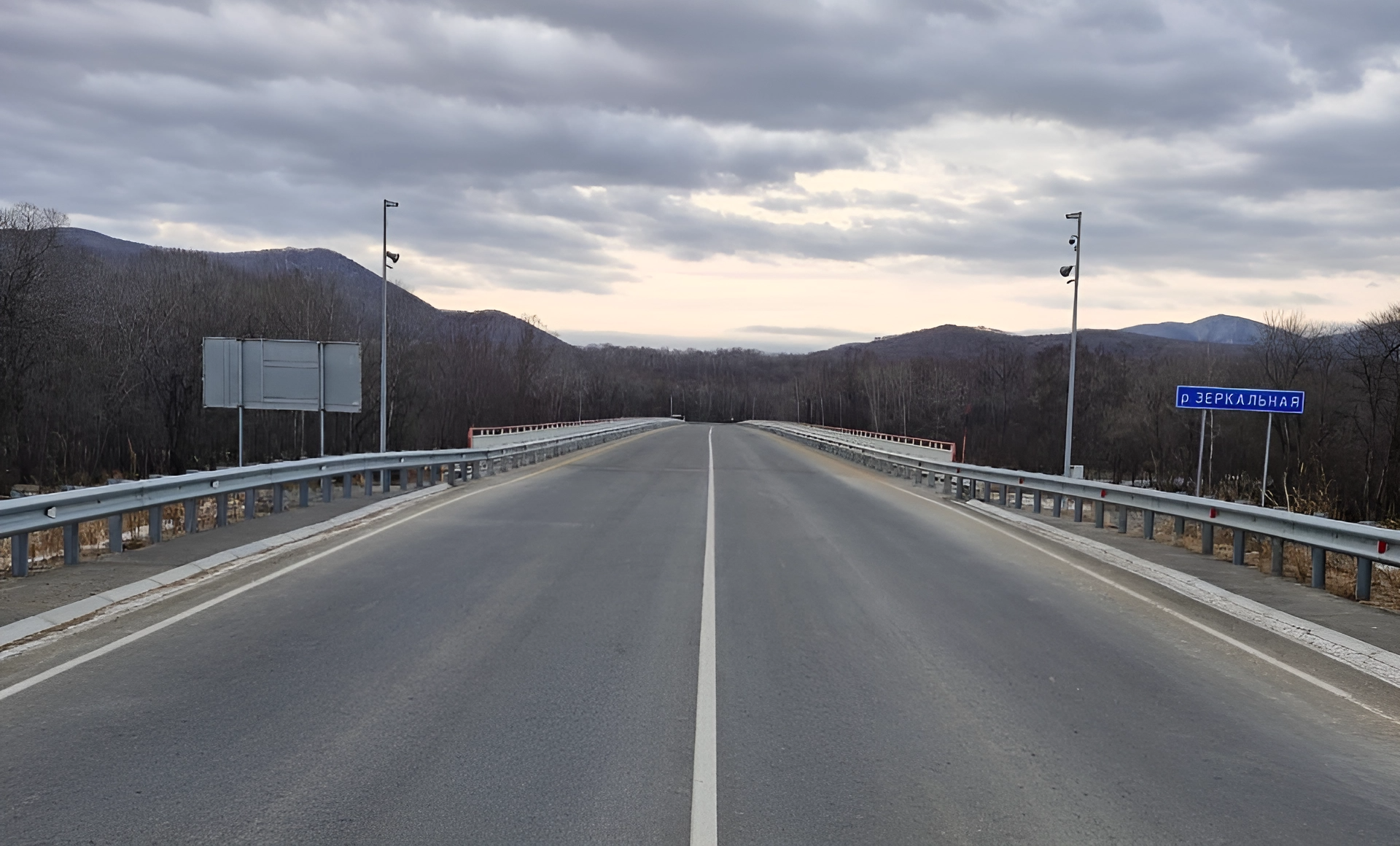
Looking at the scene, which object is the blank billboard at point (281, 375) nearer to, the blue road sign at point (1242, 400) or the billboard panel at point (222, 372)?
the billboard panel at point (222, 372)

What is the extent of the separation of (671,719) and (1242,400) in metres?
15.9

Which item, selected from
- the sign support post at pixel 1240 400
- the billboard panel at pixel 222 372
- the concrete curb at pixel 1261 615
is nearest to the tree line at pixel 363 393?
the sign support post at pixel 1240 400

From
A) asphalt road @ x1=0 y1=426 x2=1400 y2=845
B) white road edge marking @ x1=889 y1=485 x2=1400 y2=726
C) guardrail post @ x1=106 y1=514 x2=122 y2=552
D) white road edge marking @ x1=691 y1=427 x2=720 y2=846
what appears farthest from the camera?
guardrail post @ x1=106 y1=514 x2=122 y2=552

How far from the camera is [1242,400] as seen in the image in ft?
57.5

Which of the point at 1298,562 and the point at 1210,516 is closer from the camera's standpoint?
the point at 1298,562

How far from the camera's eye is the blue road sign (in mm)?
16719

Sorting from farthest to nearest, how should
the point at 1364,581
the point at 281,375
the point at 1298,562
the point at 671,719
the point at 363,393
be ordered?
the point at 363,393 < the point at 281,375 < the point at 1298,562 < the point at 1364,581 < the point at 671,719

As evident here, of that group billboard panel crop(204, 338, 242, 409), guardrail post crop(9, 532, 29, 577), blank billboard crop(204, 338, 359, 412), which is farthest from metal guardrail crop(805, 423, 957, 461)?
guardrail post crop(9, 532, 29, 577)

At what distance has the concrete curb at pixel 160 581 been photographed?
7461 mm

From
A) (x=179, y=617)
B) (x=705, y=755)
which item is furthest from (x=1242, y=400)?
(x=179, y=617)

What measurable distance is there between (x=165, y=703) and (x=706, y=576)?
585 cm

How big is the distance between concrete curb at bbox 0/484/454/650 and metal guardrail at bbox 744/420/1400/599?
482 inches

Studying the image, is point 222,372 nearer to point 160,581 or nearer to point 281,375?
point 281,375

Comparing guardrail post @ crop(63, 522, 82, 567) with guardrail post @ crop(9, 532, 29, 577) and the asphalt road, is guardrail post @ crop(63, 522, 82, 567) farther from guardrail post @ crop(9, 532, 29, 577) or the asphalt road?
the asphalt road
